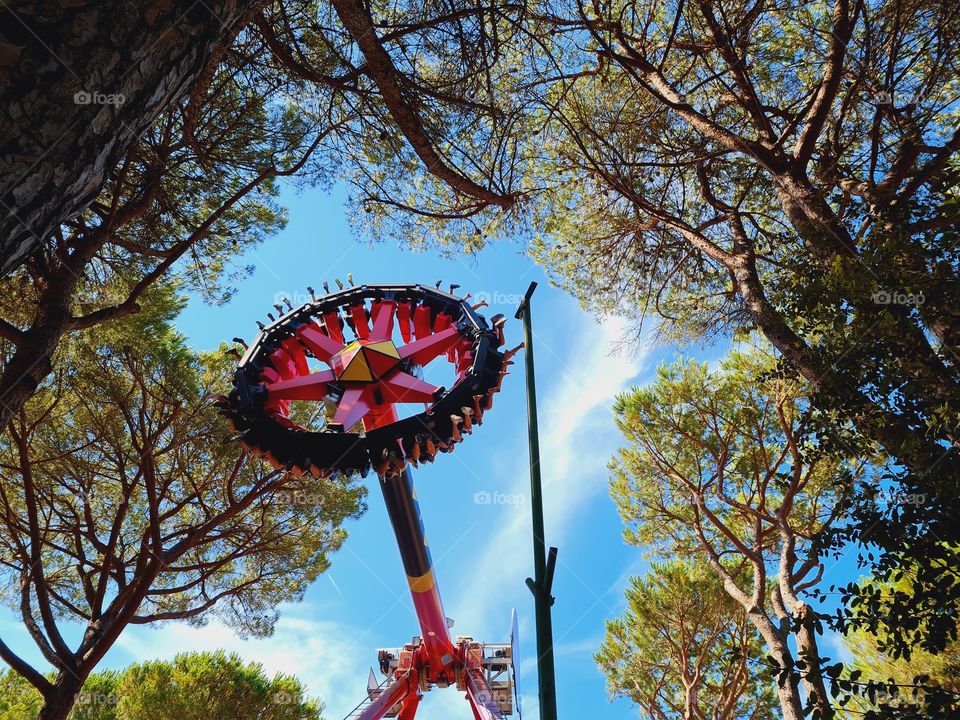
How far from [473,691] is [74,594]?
25.9ft

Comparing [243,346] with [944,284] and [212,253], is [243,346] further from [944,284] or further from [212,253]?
[944,284]

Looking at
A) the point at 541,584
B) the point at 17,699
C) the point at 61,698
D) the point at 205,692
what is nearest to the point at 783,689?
the point at 541,584

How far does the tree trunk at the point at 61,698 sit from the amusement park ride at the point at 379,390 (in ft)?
11.2

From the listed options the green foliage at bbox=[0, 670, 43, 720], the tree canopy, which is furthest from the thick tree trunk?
the green foliage at bbox=[0, 670, 43, 720]

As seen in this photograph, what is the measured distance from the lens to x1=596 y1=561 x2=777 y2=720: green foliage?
482 inches

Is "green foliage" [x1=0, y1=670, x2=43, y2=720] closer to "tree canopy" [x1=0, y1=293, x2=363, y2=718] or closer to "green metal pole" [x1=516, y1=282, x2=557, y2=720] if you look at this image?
"tree canopy" [x1=0, y1=293, x2=363, y2=718]

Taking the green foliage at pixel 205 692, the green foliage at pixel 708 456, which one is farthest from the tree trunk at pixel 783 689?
the green foliage at pixel 205 692

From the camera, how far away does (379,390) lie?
6840 millimetres

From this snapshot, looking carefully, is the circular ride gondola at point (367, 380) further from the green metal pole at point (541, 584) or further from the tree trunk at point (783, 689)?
the tree trunk at point (783, 689)

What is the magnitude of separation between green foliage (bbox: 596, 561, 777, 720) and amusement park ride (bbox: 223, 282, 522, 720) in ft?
15.7

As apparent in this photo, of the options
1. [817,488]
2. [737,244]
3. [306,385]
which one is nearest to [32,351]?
[306,385]

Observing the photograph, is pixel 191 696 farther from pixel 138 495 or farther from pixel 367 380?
pixel 367 380

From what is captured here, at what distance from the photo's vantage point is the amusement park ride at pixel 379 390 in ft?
19.2

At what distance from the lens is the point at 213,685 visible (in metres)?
11.7
